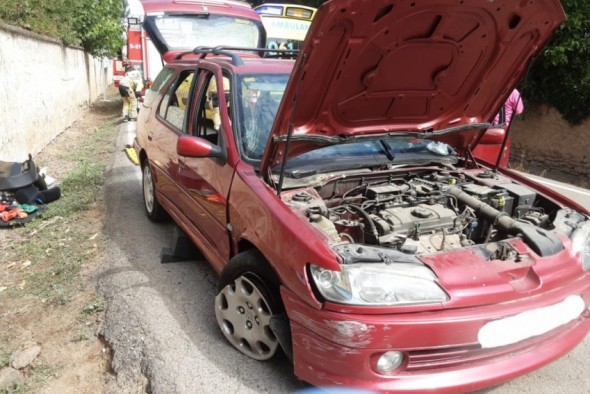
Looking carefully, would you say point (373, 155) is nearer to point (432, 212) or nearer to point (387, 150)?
point (387, 150)

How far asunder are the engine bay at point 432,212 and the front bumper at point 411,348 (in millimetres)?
427

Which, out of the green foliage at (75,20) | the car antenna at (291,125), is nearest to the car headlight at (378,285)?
the car antenna at (291,125)

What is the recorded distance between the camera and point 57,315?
363 cm

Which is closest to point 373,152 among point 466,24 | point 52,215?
point 466,24

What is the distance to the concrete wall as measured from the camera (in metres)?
7.56

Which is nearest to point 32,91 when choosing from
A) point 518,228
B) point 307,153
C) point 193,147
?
point 193,147

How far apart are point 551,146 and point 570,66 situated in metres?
1.86

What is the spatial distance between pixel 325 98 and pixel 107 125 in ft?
40.1

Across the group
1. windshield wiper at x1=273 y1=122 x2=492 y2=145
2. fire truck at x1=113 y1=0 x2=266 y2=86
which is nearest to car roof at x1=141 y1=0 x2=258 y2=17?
fire truck at x1=113 y1=0 x2=266 y2=86

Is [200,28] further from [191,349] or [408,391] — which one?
[408,391]

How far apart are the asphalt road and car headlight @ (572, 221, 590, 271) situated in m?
0.72

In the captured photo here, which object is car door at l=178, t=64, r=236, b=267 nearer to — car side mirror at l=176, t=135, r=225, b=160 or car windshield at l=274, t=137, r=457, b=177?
car side mirror at l=176, t=135, r=225, b=160

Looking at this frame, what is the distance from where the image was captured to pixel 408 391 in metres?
2.28

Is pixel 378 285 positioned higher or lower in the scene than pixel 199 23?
lower
